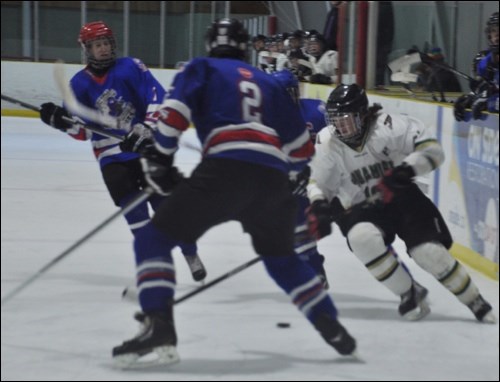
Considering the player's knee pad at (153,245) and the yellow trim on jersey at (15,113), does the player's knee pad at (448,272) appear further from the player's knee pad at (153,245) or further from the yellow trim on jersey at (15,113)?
the yellow trim on jersey at (15,113)

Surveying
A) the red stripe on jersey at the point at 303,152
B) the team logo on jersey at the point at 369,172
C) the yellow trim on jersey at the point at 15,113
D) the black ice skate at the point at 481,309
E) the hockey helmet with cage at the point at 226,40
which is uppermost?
the hockey helmet with cage at the point at 226,40

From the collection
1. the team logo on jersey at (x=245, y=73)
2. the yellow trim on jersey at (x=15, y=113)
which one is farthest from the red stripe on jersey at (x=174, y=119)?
the yellow trim on jersey at (x=15, y=113)

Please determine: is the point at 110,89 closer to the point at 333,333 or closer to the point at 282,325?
the point at 333,333

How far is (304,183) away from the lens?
204 cm

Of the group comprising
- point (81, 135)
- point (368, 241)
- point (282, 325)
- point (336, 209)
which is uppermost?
point (81, 135)

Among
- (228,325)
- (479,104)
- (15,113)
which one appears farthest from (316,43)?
(15,113)

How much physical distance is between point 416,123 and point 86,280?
1.29 m

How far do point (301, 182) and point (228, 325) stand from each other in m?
0.94

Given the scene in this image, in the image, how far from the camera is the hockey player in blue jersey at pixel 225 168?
1695 millimetres

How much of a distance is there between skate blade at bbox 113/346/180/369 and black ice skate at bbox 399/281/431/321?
43.5 inches

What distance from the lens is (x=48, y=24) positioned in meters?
2.60

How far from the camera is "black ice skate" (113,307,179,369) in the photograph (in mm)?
1843

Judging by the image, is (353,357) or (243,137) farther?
(353,357)

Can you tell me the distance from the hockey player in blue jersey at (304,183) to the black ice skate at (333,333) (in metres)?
0.11
